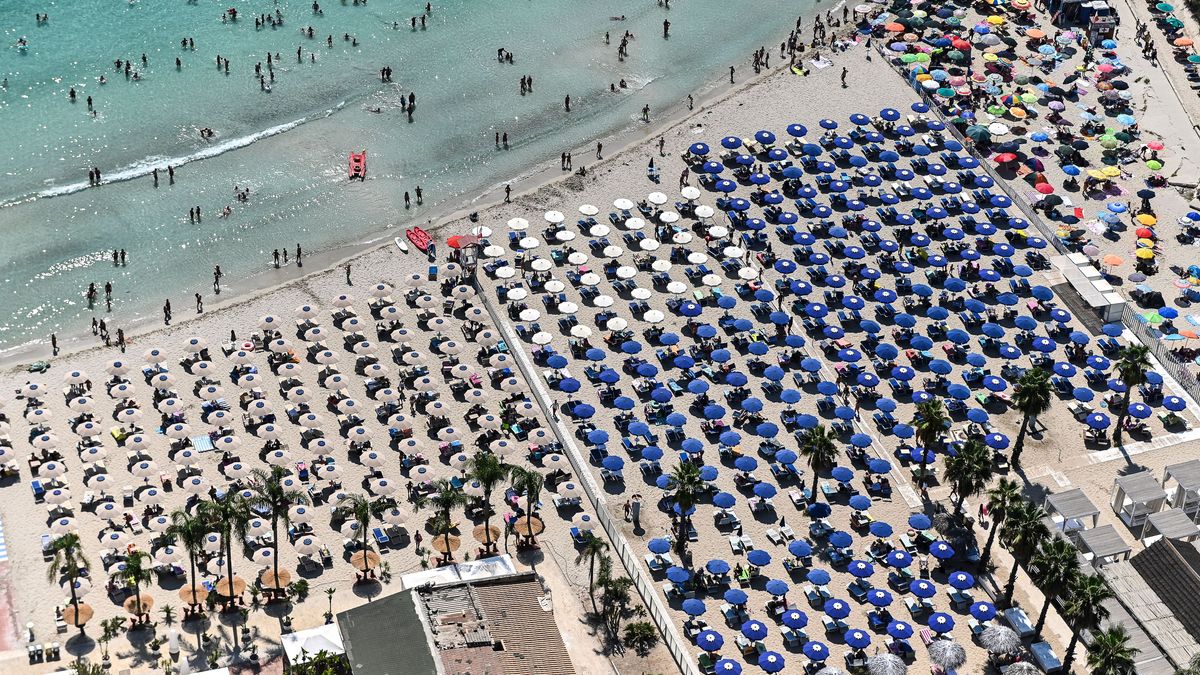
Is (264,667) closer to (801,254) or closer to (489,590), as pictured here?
(489,590)

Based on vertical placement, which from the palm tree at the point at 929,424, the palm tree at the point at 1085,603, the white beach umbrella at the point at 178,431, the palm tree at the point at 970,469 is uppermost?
the white beach umbrella at the point at 178,431

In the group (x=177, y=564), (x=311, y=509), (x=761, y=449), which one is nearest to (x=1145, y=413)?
(x=761, y=449)

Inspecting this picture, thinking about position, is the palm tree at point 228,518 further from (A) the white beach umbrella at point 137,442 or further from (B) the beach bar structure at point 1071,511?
(B) the beach bar structure at point 1071,511

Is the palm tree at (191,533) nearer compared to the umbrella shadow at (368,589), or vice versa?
the palm tree at (191,533)

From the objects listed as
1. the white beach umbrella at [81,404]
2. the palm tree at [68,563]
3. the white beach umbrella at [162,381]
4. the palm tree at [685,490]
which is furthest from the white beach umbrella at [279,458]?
the palm tree at [685,490]

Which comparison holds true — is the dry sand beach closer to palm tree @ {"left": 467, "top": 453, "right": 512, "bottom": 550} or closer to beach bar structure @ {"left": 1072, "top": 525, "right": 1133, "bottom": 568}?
palm tree @ {"left": 467, "top": 453, "right": 512, "bottom": 550}

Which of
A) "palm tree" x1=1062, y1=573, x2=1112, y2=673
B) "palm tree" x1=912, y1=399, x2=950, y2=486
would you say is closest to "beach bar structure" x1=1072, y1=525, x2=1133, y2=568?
"palm tree" x1=1062, y1=573, x2=1112, y2=673

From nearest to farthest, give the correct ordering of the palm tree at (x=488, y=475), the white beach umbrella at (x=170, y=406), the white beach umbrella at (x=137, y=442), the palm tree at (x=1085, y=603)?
1. the palm tree at (x=1085, y=603)
2. the palm tree at (x=488, y=475)
3. the white beach umbrella at (x=137, y=442)
4. the white beach umbrella at (x=170, y=406)
